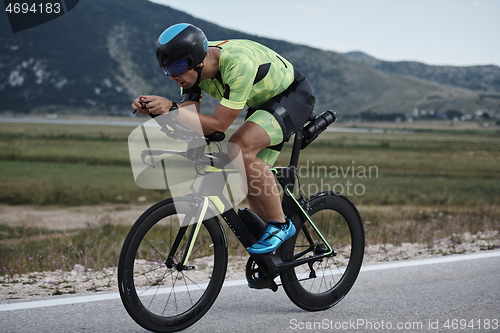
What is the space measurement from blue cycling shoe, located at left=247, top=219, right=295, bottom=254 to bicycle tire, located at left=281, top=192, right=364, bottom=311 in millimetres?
173

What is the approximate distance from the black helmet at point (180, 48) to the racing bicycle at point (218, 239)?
38 centimetres

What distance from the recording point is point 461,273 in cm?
524

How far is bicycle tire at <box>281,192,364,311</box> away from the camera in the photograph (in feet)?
13.5

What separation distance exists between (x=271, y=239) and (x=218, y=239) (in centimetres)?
40

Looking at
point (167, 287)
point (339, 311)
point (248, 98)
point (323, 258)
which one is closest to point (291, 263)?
point (323, 258)

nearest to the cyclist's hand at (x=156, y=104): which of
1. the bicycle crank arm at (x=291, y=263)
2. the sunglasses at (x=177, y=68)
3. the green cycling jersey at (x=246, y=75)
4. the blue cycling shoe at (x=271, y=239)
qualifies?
the sunglasses at (x=177, y=68)

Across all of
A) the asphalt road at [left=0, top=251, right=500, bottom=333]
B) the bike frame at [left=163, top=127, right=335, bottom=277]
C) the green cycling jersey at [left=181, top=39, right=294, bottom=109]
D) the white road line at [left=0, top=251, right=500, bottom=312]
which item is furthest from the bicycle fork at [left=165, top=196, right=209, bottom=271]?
the white road line at [left=0, top=251, right=500, bottom=312]

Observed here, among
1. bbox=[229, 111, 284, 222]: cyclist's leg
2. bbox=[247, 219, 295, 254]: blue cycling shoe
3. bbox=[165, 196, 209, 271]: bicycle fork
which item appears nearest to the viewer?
bbox=[165, 196, 209, 271]: bicycle fork

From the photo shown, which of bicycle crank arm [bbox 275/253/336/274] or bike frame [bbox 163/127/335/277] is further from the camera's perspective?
bicycle crank arm [bbox 275/253/336/274]

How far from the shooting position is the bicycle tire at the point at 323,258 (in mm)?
4121

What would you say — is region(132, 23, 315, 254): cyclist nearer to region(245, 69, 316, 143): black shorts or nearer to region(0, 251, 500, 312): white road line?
region(245, 69, 316, 143): black shorts

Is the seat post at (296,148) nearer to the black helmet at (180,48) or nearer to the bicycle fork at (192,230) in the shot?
the bicycle fork at (192,230)

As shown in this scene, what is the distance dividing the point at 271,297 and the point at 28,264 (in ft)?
10.2

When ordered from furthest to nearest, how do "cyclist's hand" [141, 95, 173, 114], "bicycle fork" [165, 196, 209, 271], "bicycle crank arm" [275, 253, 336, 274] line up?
"bicycle crank arm" [275, 253, 336, 274] → "bicycle fork" [165, 196, 209, 271] → "cyclist's hand" [141, 95, 173, 114]
